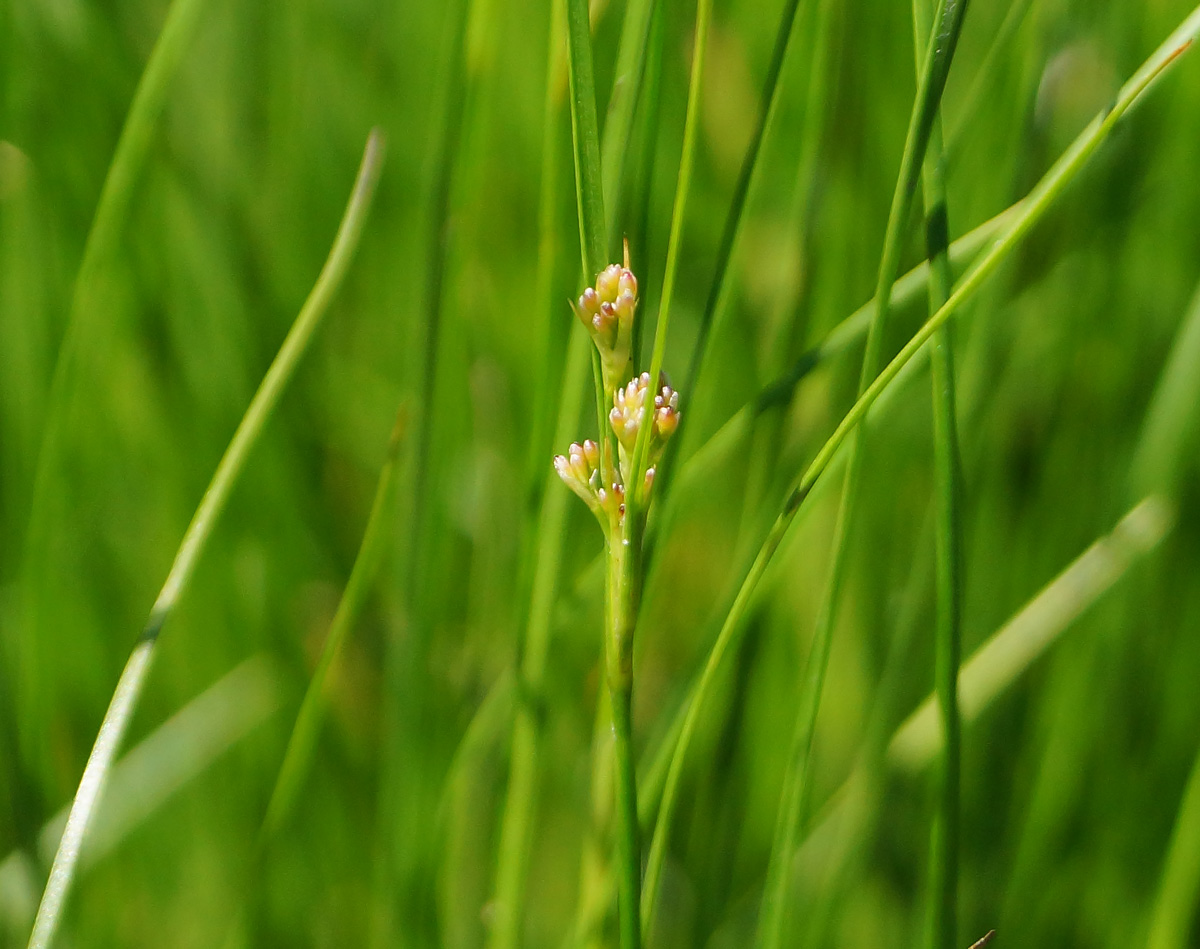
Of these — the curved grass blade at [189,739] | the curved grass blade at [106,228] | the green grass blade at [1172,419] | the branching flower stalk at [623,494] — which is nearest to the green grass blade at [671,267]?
the branching flower stalk at [623,494]

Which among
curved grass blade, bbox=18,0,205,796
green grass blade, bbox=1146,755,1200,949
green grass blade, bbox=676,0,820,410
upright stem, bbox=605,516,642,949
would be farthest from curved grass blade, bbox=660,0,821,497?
green grass blade, bbox=1146,755,1200,949

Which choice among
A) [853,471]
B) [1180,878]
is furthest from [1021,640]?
[853,471]

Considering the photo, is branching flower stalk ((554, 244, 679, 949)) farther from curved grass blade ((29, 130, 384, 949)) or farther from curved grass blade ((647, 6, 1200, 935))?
curved grass blade ((29, 130, 384, 949))

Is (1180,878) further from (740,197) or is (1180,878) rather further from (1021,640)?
(740,197)

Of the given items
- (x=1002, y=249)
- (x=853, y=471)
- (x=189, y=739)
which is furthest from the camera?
(x=189, y=739)

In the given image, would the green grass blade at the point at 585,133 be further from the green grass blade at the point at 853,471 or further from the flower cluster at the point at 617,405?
the green grass blade at the point at 853,471

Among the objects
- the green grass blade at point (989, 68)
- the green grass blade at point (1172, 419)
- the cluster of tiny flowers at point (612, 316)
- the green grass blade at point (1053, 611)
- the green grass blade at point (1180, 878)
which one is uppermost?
the green grass blade at point (989, 68)
